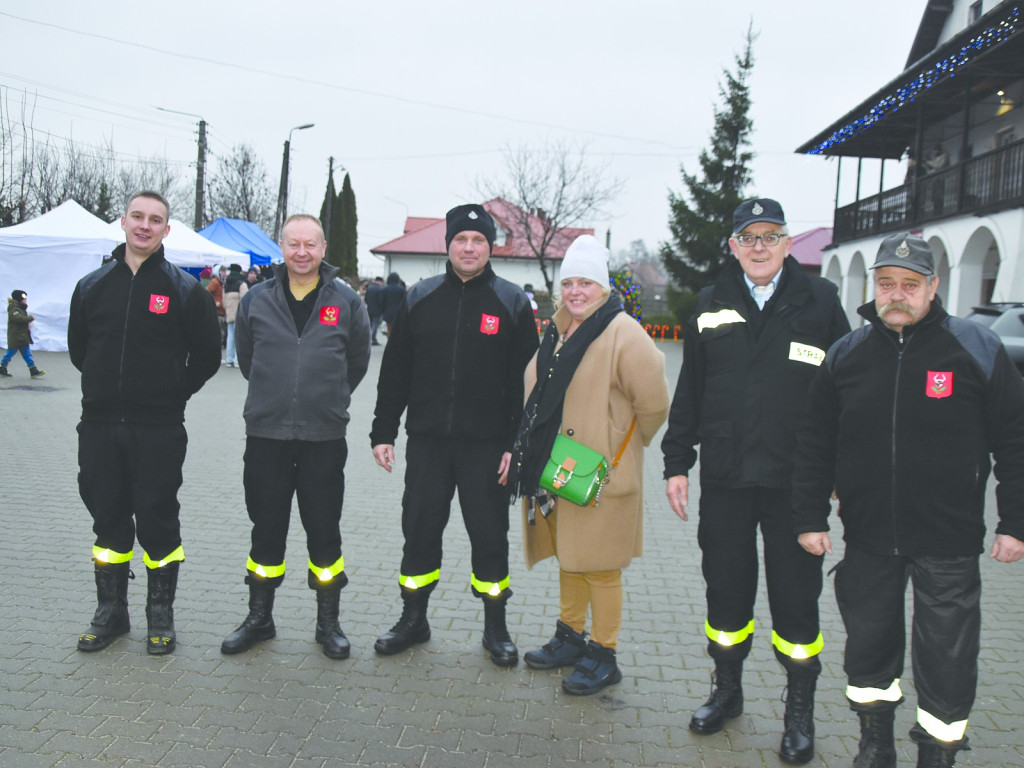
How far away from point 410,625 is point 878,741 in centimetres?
217

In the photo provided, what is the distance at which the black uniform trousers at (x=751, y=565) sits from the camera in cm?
345

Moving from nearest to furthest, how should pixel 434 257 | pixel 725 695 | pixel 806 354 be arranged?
1. pixel 806 354
2. pixel 725 695
3. pixel 434 257

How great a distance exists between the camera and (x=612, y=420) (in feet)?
12.7

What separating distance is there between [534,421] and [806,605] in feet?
4.45

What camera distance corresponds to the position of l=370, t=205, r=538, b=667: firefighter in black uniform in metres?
4.12

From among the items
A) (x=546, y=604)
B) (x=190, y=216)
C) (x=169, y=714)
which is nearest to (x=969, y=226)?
(x=546, y=604)

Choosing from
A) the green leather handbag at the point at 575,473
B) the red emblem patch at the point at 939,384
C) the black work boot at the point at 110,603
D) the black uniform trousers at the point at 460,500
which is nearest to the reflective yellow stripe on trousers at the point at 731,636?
the green leather handbag at the point at 575,473

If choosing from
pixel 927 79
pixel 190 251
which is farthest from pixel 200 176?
pixel 927 79

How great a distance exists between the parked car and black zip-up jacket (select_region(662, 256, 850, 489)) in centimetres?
976

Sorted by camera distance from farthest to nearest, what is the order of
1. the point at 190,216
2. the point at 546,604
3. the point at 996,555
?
the point at 190,216 → the point at 546,604 → the point at 996,555

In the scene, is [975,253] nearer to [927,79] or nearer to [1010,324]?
[927,79]

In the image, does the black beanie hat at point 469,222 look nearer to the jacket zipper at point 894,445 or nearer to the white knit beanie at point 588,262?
the white knit beanie at point 588,262

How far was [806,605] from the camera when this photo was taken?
3461 mm

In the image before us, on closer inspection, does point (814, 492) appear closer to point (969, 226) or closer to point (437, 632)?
point (437, 632)
